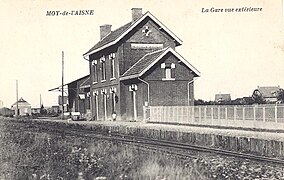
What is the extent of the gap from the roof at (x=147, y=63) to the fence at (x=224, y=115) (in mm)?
2074

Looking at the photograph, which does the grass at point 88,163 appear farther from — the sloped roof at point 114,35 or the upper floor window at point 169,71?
the sloped roof at point 114,35

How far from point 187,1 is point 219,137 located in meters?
4.72

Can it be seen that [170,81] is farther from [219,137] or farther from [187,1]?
[187,1]

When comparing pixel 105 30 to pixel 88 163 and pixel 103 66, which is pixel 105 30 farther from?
pixel 88 163

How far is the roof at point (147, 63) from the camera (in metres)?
24.8

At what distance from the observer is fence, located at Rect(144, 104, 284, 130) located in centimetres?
1717

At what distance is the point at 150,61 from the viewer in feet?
82.6

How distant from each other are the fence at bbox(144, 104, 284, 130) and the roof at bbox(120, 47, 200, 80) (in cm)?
207

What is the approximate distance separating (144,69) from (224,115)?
628 centimetres

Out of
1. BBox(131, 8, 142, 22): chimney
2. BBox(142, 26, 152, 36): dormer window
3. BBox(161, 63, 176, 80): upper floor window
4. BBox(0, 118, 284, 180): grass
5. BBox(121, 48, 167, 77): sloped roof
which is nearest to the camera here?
BBox(0, 118, 284, 180): grass

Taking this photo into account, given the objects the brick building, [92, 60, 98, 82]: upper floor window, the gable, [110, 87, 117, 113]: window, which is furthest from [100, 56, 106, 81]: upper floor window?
the gable

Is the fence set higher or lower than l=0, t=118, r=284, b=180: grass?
higher

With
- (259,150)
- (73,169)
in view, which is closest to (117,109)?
(259,150)

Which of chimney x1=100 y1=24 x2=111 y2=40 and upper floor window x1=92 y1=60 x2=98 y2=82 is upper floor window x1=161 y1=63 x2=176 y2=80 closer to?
upper floor window x1=92 y1=60 x2=98 y2=82
